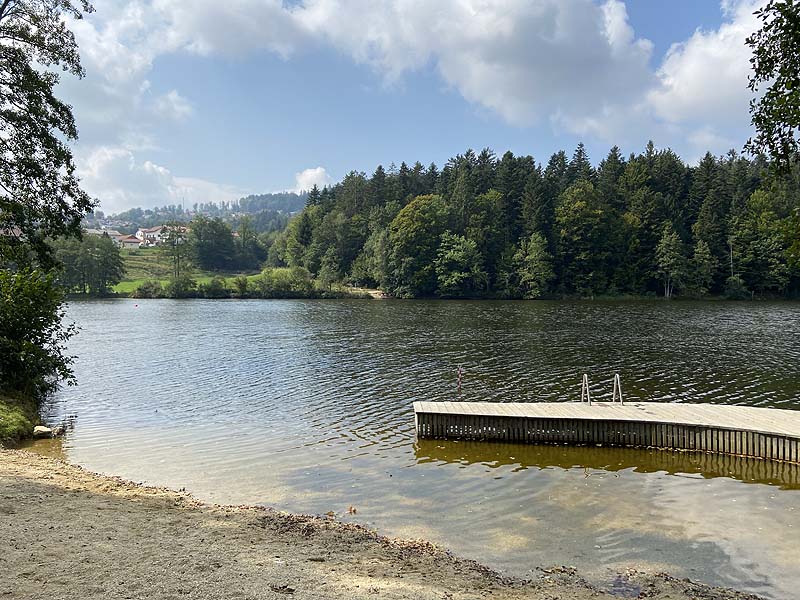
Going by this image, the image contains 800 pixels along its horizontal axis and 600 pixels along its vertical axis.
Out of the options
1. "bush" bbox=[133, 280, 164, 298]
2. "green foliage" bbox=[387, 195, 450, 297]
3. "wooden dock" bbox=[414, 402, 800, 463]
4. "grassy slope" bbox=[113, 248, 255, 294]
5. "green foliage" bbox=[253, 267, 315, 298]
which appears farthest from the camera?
"grassy slope" bbox=[113, 248, 255, 294]

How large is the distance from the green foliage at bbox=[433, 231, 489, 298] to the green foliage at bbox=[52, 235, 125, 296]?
64.2 m

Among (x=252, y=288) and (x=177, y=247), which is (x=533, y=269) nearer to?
(x=252, y=288)

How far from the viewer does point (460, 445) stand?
1897 cm

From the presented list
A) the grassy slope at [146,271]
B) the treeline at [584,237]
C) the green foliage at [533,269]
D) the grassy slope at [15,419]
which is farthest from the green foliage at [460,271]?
the grassy slope at [15,419]

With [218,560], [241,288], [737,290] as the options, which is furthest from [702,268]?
[218,560]

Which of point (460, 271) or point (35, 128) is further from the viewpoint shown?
point (460, 271)

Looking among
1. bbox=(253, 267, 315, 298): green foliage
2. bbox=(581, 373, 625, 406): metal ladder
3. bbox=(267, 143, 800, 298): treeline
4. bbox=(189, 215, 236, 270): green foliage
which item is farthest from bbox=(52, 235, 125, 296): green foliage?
bbox=(581, 373, 625, 406): metal ladder

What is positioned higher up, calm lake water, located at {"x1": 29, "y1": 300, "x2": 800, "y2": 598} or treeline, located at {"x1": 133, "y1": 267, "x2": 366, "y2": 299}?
treeline, located at {"x1": 133, "y1": 267, "x2": 366, "y2": 299}

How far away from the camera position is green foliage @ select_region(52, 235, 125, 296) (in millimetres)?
107125

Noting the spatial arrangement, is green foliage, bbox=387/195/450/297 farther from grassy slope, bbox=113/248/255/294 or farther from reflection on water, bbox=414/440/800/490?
reflection on water, bbox=414/440/800/490

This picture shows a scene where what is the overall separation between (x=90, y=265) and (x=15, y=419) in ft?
Result: 332

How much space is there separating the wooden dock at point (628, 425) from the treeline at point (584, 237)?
259 feet

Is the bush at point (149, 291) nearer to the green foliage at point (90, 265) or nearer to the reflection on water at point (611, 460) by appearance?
the green foliage at point (90, 265)

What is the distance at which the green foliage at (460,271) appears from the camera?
99375 millimetres
